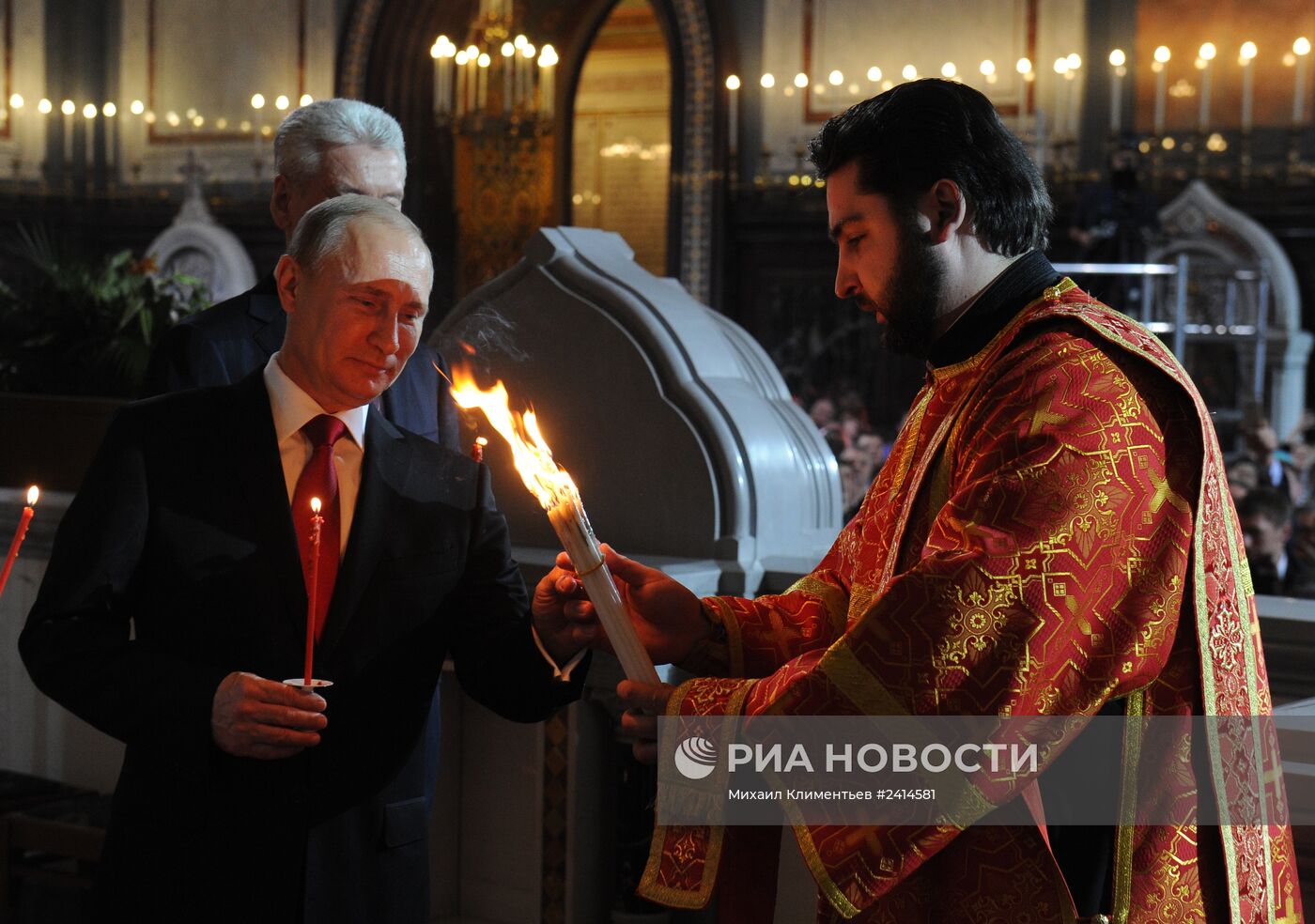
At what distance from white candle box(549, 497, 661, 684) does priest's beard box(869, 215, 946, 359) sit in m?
0.45

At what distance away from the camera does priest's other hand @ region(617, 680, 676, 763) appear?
5.47ft

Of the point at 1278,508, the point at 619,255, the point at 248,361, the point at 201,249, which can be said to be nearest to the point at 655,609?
the point at 248,361

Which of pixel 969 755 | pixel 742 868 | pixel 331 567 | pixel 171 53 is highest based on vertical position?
pixel 171 53

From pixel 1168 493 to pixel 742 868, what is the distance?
2.23 feet

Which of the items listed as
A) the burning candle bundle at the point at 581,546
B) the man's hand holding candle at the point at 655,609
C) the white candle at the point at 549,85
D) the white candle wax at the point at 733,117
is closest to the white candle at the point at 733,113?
the white candle wax at the point at 733,117

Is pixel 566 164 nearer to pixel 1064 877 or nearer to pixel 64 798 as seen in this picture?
pixel 64 798

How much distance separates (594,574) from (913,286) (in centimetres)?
53

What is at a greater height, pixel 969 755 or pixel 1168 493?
pixel 1168 493

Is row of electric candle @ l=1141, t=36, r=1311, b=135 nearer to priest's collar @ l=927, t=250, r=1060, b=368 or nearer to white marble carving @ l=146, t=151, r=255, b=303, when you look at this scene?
white marble carving @ l=146, t=151, r=255, b=303

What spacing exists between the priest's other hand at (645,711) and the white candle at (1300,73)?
32.1 feet

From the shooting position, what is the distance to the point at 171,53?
14.1 m

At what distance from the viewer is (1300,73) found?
33.1ft

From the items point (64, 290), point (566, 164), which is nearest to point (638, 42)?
point (566, 164)

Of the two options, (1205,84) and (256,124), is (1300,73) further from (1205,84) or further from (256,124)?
(256,124)
